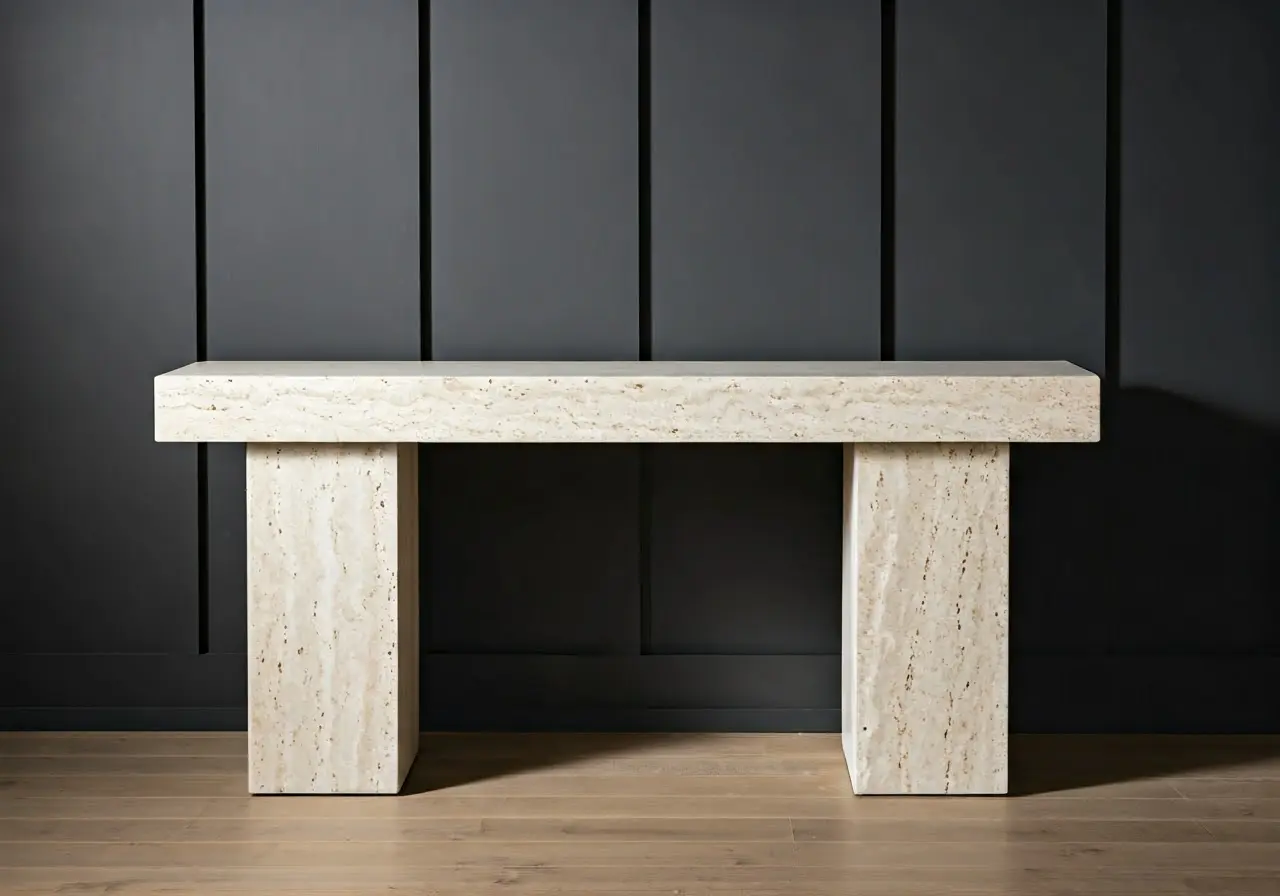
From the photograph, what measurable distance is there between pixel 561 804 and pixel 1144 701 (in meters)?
1.48

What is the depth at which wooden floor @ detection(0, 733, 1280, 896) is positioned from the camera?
2.52m

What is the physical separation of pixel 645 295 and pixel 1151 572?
140 centimetres

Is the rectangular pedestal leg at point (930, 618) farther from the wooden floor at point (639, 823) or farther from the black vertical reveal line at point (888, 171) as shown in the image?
the black vertical reveal line at point (888, 171)

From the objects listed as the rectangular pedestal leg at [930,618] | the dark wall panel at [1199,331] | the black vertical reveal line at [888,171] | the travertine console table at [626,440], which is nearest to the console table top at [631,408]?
the travertine console table at [626,440]

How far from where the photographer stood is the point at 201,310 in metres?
3.42

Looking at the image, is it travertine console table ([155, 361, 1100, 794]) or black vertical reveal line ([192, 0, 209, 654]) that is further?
black vertical reveal line ([192, 0, 209, 654])

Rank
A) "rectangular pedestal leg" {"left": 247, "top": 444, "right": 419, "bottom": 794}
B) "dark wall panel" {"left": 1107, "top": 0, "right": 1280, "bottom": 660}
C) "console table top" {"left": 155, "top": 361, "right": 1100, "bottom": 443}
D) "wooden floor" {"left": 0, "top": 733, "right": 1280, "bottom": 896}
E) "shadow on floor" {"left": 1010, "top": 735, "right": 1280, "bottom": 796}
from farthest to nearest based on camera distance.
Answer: "dark wall panel" {"left": 1107, "top": 0, "right": 1280, "bottom": 660}, "shadow on floor" {"left": 1010, "top": 735, "right": 1280, "bottom": 796}, "rectangular pedestal leg" {"left": 247, "top": 444, "right": 419, "bottom": 794}, "console table top" {"left": 155, "top": 361, "right": 1100, "bottom": 443}, "wooden floor" {"left": 0, "top": 733, "right": 1280, "bottom": 896}

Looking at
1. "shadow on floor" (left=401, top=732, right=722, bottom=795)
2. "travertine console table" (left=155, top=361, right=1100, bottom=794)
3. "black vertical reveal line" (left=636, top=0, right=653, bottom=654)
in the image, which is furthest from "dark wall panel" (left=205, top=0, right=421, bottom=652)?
"shadow on floor" (left=401, top=732, right=722, bottom=795)

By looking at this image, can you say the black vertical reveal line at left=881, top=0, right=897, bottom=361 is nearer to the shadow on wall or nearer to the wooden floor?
the shadow on wall

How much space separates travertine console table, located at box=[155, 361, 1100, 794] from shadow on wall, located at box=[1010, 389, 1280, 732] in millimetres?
511

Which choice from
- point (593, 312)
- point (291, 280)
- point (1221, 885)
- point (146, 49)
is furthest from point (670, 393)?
point (146, 49)

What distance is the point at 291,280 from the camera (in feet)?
11.1

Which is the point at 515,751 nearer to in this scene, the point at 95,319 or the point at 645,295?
the point at 645,295

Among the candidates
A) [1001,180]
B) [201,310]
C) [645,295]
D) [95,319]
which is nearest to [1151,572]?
[1001,180]
